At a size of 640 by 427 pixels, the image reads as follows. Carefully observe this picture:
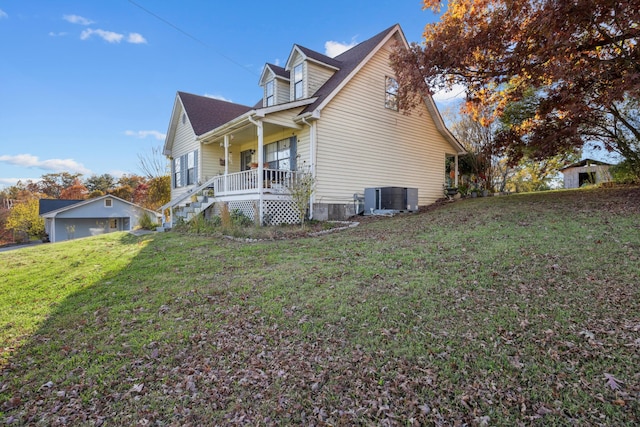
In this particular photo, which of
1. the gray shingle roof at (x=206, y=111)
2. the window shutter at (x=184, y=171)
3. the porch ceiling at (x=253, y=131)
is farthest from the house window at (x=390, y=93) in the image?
the window shutter at (x=184, y=171)

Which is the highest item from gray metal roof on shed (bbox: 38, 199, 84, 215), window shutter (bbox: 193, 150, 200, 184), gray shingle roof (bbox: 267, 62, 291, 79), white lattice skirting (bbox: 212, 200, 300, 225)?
gray shingle roof (bbox: 267, 62, 291, 79)

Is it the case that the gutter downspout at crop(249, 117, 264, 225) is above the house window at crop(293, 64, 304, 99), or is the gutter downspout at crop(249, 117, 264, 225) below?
below

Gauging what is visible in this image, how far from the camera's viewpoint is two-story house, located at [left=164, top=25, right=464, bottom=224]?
469 inches

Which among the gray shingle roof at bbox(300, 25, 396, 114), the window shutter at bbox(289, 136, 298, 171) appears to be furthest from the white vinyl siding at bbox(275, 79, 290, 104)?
the window shutter at bbox(289, 136, 298, 171)

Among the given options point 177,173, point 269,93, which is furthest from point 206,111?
point 269,93

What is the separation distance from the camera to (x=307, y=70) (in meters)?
13.5

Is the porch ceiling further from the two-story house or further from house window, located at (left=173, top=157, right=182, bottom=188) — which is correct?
house window, located at (left=173, top=157, right=182, bottom=188)

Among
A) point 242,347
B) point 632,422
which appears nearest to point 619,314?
point 632,422

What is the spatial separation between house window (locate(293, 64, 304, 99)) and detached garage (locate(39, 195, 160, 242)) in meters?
21.2

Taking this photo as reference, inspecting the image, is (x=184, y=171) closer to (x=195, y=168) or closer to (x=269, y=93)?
(x=195, y=168)

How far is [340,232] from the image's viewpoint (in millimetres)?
9609

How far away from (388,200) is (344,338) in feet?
31.9

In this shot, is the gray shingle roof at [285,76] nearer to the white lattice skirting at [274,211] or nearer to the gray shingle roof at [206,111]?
the gray shingle roof at [206,111]

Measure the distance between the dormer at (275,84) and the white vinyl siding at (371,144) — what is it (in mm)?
3576
